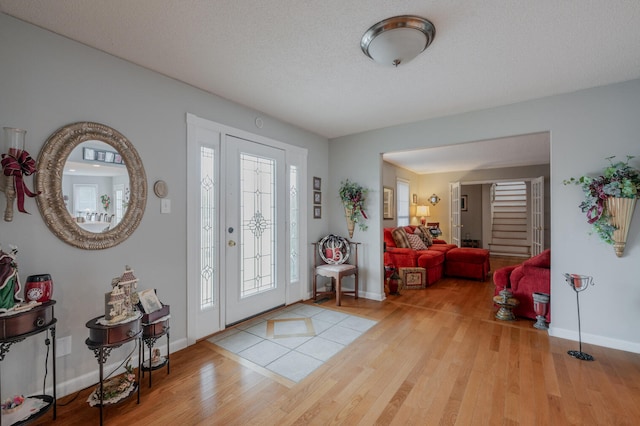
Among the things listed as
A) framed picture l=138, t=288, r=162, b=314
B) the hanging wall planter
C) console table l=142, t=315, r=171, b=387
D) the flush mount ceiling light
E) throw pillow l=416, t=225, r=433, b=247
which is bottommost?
console table l=142, t=315, r=171, b=387

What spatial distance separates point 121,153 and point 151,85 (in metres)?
0.68

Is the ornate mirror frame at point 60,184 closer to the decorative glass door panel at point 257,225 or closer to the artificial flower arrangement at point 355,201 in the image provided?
the decorative glass door panel at point 257,225

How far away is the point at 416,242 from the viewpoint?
572 centimetres

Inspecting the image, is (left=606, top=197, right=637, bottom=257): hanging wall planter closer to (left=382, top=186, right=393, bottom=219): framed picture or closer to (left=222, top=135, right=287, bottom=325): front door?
(left=222, top=135, right=287, bottom=325): front door

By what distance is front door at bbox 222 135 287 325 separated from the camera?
3.08m

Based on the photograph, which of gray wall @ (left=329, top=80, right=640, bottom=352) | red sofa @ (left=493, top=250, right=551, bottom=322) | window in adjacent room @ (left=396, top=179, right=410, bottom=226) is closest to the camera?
gray wall @ (left=329, top=80, right=640, bottom=352)

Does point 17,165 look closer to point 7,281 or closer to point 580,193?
point 7,281

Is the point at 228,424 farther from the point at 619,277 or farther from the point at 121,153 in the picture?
the point at 619,277

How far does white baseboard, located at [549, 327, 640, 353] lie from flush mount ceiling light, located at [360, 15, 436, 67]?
302 centimetres

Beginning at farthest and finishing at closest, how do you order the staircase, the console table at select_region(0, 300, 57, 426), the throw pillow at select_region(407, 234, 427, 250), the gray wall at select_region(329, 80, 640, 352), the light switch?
the staircase → the throw pillow at select_region(407, 234, 427, 250) → the gray wall at select_region(329, 80, 640, 352) → the light switch → the console table at select_region(0, 300, 57, 426)

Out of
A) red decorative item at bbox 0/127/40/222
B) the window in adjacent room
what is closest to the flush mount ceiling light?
red decorative item at bbox 0/127/40/222

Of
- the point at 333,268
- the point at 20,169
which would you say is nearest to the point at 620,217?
the point at 333,268

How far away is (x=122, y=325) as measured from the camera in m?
1.76

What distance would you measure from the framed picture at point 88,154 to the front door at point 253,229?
1.15 m
